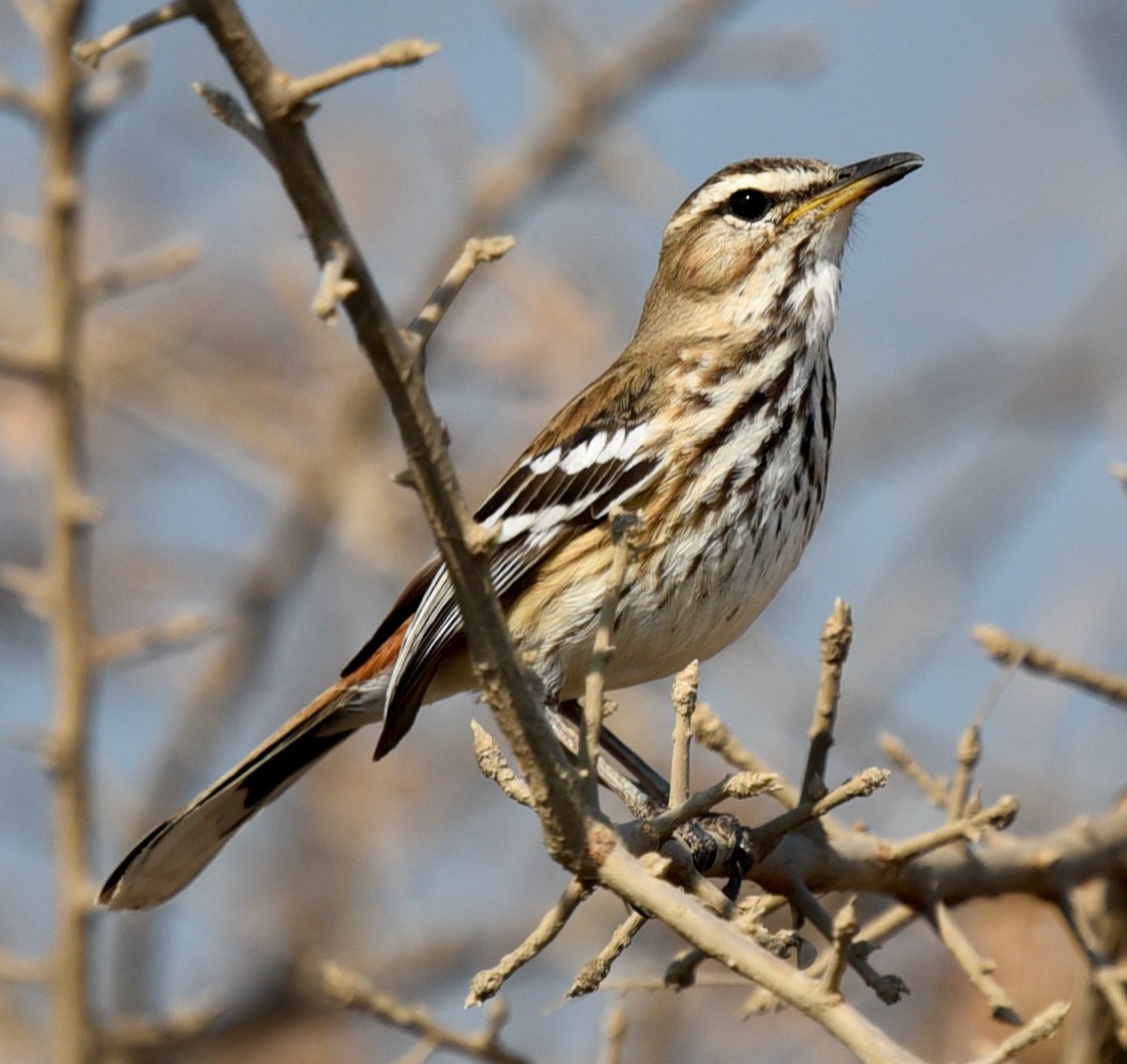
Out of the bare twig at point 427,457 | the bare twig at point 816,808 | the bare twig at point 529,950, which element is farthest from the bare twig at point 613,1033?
the bare twig at point 427,457

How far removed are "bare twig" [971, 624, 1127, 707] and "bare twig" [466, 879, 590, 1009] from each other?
1.53m

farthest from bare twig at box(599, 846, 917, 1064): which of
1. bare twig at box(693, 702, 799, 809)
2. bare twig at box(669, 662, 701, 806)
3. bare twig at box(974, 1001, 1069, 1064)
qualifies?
bare twig at box(693, 702, 799, 809)

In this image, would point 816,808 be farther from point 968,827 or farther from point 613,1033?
point 613,1033

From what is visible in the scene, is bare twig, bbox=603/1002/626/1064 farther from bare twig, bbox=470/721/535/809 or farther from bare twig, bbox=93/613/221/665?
bare twig, bbox=93/613/221/665

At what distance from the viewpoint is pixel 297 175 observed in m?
2.60

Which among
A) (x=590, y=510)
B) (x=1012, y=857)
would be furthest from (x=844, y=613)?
(x=590, y=510)

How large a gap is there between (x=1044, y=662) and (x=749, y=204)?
2618 mm

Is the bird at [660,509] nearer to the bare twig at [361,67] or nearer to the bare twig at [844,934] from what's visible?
the bare twig at [844,934]

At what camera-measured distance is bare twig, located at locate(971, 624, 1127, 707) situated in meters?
4.45

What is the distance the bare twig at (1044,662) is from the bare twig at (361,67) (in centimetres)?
253

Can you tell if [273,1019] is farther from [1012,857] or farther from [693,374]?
[1012,857]

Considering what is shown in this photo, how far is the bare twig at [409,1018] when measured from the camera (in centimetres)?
394

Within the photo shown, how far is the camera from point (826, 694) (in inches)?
152

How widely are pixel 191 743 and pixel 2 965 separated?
265 centimetres
